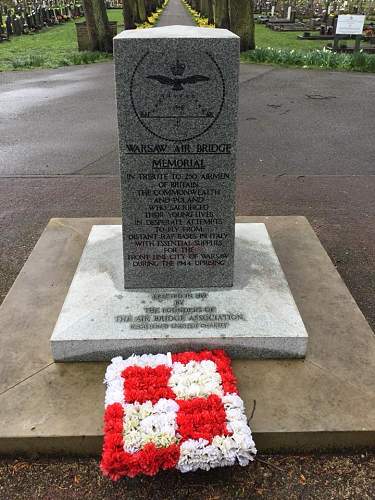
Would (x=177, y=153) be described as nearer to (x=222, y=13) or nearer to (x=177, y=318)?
(x=177, y=318)

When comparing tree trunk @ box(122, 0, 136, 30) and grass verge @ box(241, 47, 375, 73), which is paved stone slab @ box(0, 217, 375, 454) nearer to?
grass verge @ box(241, 47, 375, 73)

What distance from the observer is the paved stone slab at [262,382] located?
9.31 feet

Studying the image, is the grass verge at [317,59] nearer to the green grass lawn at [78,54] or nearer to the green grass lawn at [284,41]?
the green grass lawn at [78,54]

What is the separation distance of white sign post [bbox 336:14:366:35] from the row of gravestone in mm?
16897

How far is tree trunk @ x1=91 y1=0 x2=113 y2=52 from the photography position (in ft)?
59.1

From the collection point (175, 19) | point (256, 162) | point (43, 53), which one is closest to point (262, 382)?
point (256, 162)

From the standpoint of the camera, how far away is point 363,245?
204 inches

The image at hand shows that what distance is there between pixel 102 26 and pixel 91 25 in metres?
0.41

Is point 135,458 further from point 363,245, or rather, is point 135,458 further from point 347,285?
point 363,245

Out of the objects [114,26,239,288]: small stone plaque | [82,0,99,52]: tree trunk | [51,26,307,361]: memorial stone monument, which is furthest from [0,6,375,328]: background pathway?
[82,0,99,52]: tree trunk

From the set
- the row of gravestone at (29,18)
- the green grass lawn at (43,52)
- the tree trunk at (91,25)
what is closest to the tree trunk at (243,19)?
the green grass lawn at (43,52)

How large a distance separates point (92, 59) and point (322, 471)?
57.5 feet

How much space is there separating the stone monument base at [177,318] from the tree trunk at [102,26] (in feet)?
55.3

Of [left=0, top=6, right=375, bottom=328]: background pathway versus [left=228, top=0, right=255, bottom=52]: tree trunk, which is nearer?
[left=0, top=6, right=375, bottom=328]: background pathway
